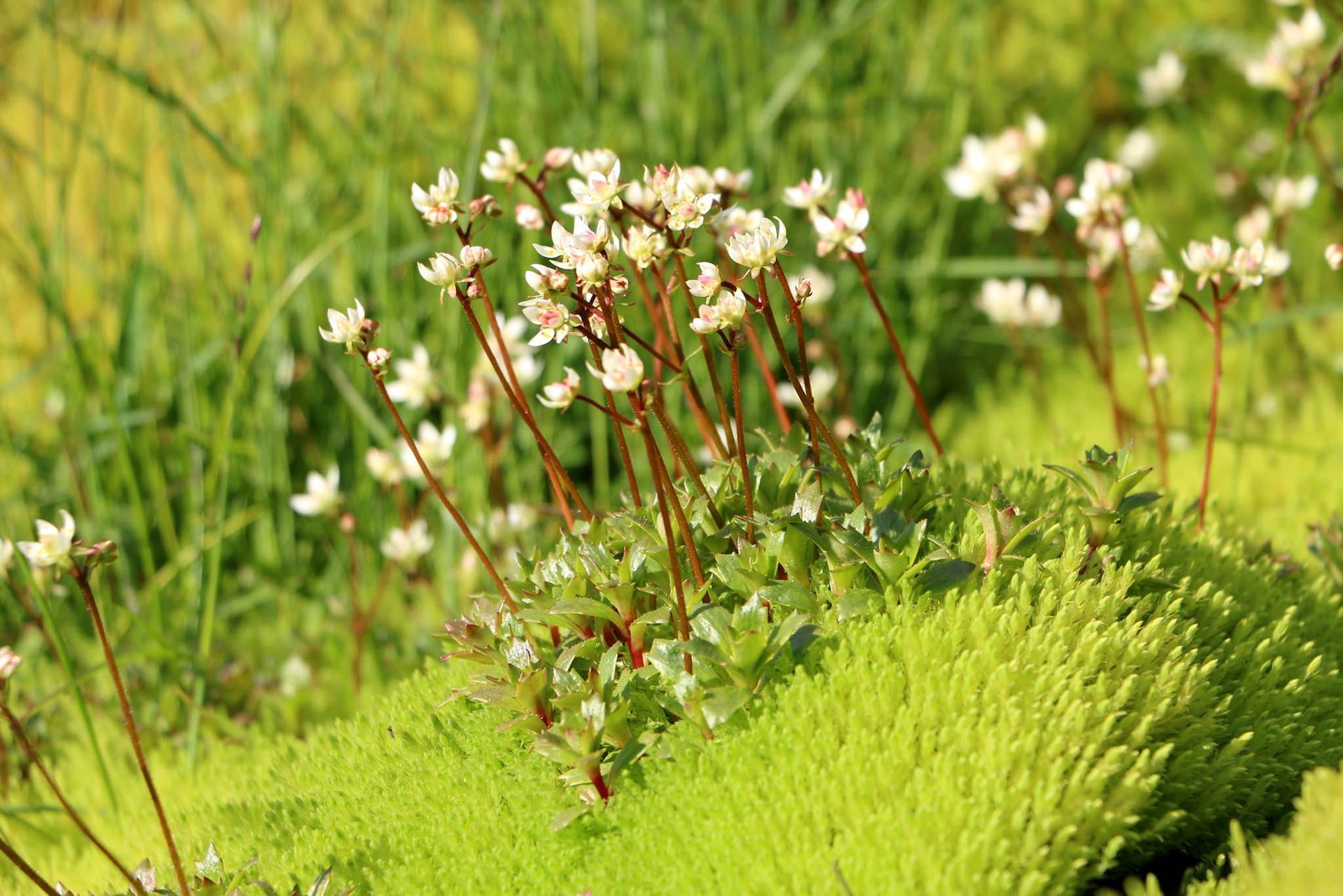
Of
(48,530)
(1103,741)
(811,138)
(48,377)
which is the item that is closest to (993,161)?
(811,138)

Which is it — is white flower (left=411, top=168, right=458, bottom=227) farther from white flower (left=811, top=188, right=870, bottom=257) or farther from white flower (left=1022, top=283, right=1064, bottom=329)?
white flower (left=1022, top=283, right=1064, bottom=329)

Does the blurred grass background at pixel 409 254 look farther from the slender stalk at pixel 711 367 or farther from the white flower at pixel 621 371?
the white flower at pixel 621 371

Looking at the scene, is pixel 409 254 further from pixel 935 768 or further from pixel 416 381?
pixel 935 768

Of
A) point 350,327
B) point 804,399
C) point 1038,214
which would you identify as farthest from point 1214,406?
point 350,327

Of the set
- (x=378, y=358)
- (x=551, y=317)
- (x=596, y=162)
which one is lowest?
(x=378, y=358)

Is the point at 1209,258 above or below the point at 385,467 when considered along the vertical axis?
above

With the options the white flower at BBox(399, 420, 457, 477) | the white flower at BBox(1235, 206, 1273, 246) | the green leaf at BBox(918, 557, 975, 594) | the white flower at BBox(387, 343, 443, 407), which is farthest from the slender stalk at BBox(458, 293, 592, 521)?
the white flower at BBox(1235, 206, 1273, 246)

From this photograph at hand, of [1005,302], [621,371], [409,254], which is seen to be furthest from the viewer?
[1005,302]

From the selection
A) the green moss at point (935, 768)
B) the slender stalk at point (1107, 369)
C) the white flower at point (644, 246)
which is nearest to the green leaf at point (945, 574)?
the green moss at point (935, 768)
